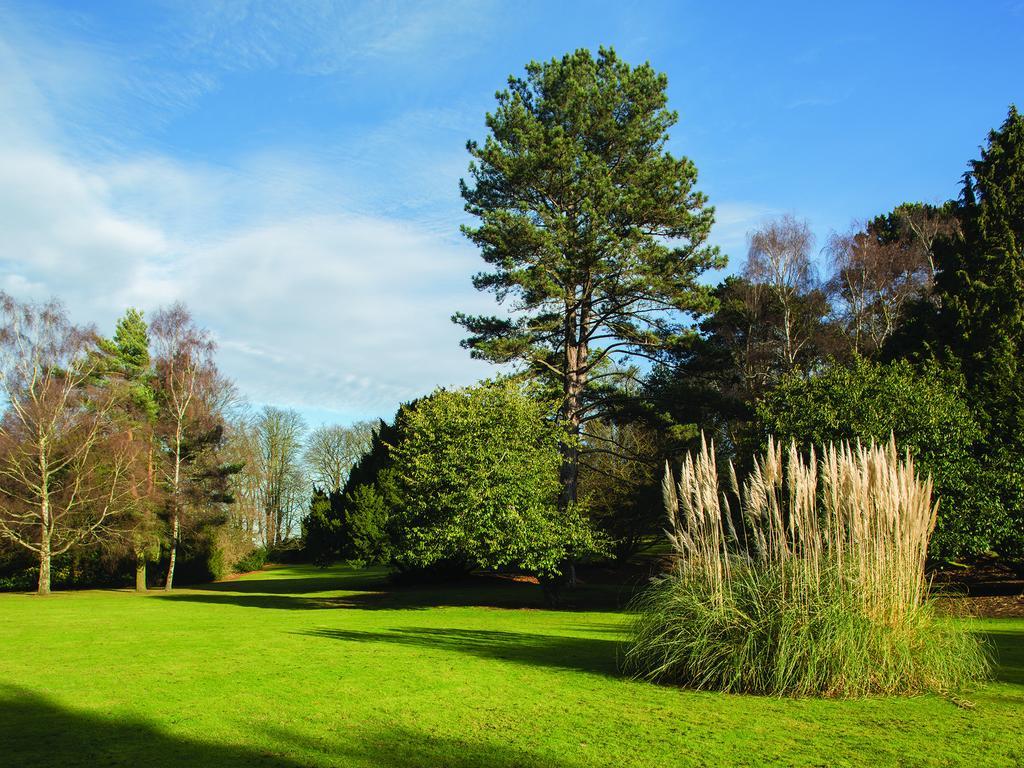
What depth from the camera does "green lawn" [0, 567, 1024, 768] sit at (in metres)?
5.41

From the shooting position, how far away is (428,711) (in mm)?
6828

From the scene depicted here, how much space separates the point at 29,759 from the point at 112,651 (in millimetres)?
6808

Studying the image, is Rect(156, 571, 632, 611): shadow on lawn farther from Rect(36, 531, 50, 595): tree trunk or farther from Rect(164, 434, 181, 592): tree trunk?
Rect(36, 531, 50, 595): tree trunk

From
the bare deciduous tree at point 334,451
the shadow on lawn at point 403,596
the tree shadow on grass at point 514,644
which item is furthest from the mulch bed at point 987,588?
the bare deciduous tree at point 334,451

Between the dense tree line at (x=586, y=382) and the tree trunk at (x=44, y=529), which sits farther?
the tree trunk at (x=44, y=529)

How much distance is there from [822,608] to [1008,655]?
4582mm

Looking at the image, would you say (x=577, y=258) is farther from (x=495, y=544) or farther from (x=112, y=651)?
(x=112, y=651)

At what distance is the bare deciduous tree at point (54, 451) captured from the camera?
1153 inches

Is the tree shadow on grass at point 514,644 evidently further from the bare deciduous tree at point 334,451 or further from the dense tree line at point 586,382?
the bare deciduous tree at point 334,451

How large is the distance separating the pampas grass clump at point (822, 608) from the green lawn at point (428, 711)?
0.34 m

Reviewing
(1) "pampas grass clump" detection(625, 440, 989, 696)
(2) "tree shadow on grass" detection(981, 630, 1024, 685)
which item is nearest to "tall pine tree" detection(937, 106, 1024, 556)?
(2) "tree shadow on grass" detection(981, 630, 1024, 685)

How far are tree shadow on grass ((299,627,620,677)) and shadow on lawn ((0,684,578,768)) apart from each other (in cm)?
344

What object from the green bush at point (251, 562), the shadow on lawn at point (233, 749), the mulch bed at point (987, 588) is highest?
the shadow on lawn at point (233, 749)

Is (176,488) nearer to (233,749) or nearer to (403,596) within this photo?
(403,596)
